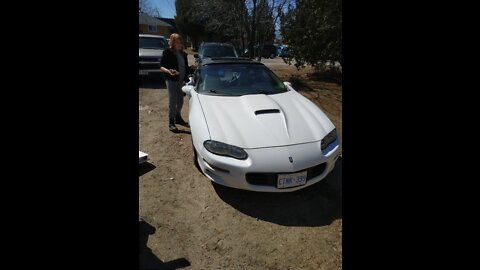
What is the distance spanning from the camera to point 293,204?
8.73 feet

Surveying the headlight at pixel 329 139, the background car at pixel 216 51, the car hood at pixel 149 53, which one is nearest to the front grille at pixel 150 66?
the car hood at pixel 149 53

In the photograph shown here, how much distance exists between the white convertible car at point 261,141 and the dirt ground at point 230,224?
250mm

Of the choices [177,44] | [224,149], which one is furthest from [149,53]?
[224,149]

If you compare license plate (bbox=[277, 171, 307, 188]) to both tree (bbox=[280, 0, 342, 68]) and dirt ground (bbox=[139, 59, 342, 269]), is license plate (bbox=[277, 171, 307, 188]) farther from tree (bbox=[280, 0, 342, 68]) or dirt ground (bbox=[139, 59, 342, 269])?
tree (bbox=[280, 0, 342, 68])

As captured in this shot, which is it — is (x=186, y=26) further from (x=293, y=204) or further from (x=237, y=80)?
(x=293, y=204)

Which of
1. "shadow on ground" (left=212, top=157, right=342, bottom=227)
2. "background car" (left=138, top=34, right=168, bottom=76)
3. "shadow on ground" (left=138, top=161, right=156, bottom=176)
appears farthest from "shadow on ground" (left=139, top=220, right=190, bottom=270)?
"background car" (left=138, top=34, right=168, bottom=76)

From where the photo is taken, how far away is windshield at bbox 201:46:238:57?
29.2 ft

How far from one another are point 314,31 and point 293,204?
357 inches
